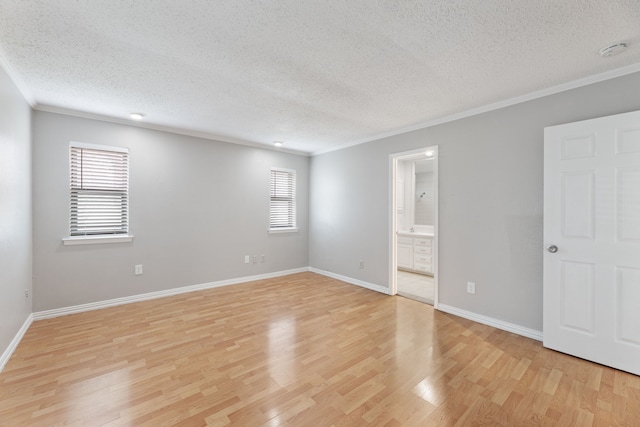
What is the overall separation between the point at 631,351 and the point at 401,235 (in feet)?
12.0

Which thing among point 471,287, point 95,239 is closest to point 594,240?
point 471,287

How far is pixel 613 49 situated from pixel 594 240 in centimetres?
148

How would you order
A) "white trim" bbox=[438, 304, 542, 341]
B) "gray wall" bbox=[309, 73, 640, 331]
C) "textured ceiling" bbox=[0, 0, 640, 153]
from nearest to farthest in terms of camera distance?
1. "textured ceiling" bbox=[0, 0, 640, 153]
2. "gray wall" bbox=[309, 73, 640, 331]
3. "white trim" bbox=[438, 304, 542, 341]

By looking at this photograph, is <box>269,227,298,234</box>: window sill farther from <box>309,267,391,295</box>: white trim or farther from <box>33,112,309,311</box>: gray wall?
<box>309,267,391,295</box>: white trim

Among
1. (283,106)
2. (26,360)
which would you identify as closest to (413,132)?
(283,106)

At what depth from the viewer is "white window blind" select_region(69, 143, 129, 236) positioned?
342cm

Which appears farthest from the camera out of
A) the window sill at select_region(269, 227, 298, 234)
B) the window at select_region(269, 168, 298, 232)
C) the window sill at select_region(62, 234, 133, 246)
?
the window at select_region(269, 168, 298, 232)

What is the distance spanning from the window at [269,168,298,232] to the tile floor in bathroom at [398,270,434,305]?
2.31 m

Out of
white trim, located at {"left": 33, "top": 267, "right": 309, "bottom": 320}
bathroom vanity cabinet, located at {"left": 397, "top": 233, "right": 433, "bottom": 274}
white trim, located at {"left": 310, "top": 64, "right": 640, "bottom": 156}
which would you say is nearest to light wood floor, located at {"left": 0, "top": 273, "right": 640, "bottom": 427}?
white trim, located at {"left": 33, "top": 267, "right": 309, "bottom": 320}

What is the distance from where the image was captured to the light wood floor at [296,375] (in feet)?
5.55

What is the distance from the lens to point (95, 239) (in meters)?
3.47

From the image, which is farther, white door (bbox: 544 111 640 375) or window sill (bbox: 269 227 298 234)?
window sill (bbox: 269 227 298 234)

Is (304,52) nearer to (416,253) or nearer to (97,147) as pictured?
(97,147)

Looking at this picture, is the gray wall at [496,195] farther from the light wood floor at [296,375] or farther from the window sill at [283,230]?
the window sill at [283,230]
